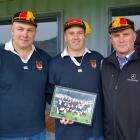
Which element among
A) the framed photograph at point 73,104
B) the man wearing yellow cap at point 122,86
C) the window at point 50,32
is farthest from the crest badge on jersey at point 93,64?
the window at point 50,32

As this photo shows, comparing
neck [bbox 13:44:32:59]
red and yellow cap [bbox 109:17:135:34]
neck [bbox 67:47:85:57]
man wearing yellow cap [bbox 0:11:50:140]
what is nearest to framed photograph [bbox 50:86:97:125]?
man wearing yellow cap [bbox 0:11:50:140]

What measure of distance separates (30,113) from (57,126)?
312 mm

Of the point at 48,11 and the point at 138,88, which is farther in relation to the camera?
the point at 48,11

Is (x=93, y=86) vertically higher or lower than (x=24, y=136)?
higher

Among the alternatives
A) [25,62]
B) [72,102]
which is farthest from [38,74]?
[72,102]

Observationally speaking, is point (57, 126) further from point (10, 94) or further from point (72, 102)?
point (10, 94)

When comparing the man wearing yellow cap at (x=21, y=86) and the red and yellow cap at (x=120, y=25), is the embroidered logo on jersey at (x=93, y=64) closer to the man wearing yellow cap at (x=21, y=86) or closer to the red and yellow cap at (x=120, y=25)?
the red and yellow cap at (x=120, y=25)

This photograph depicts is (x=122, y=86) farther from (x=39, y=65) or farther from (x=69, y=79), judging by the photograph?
(x=39, y=65)

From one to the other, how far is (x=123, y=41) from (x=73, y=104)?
0.80 m

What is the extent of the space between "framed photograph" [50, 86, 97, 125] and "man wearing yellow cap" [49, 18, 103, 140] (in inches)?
2.8

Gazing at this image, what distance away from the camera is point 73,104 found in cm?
405

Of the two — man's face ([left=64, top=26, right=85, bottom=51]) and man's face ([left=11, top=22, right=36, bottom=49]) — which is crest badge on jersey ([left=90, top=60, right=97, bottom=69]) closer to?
man's face ([left=64, top=26, right=85, bottom=51])

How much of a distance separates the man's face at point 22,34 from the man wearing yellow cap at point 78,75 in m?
0.37

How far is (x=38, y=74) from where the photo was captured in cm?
420
